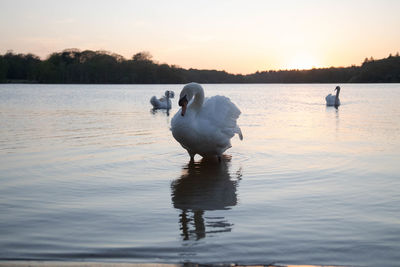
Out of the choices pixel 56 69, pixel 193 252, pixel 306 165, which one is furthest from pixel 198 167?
pixel 56 69

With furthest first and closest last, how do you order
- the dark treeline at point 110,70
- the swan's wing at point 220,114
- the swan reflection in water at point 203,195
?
1. the dark treeline at point 110,70
2. the swan's wing at point 220,114
3. the swan reflection in water at point 203,195

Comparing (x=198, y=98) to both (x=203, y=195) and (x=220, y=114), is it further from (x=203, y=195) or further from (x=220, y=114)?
(x=203, y=195)

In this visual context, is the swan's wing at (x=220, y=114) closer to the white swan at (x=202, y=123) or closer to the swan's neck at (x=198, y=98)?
the white swan at (x=202, y=123)

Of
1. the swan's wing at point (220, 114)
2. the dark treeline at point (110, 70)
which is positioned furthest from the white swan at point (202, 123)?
the dark treeline at point (110, 70)

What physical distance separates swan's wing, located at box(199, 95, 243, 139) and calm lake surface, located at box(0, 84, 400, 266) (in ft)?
2.23

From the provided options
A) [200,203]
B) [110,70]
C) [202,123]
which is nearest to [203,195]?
[200,203]

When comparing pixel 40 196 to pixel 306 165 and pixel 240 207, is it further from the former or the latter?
pixel 306 165

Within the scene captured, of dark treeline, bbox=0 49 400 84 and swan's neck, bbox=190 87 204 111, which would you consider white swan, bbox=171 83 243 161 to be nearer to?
swan's neck, bbox=190 87 204 111

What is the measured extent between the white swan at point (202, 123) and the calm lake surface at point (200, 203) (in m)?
0.41

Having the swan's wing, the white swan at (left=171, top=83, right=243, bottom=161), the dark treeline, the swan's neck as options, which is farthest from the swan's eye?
the dark treeline

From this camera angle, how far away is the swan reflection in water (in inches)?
184

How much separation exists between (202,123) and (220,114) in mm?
606

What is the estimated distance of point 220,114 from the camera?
27.6ft

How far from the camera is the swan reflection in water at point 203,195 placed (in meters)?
4.68
